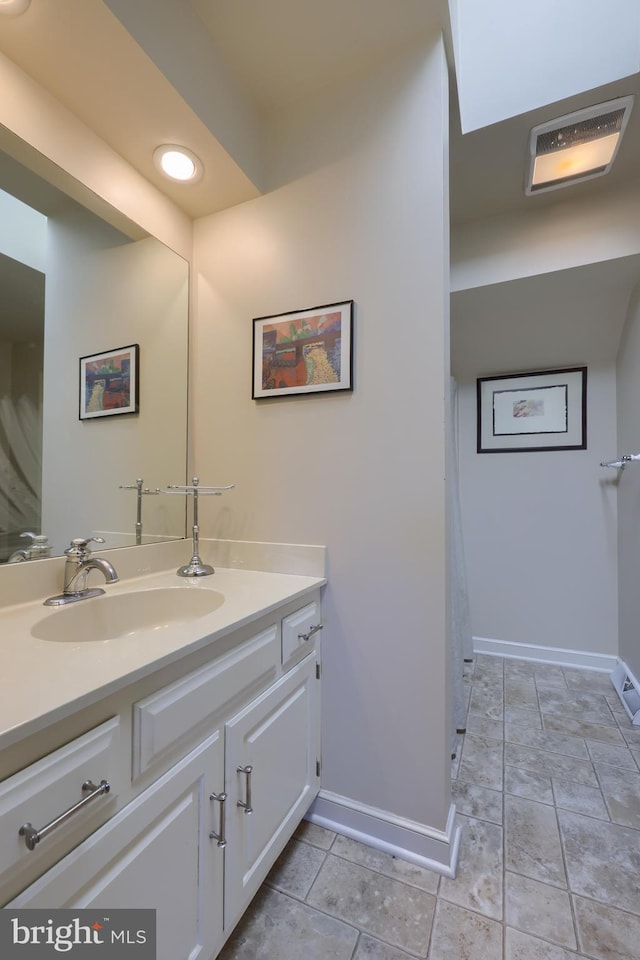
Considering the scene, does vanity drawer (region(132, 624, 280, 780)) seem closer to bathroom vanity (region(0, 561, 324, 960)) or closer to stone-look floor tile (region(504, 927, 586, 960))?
bathroom vanity (region(0, 561, 324, 960))

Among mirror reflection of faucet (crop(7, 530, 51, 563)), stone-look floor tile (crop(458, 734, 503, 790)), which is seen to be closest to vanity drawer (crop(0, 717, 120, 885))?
mirror reflection of faucet (crop(7, 530, 51, 563))

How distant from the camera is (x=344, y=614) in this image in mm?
1349

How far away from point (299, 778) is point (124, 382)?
4.78 ft

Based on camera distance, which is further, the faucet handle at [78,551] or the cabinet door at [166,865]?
the faucet handle at [78,551]

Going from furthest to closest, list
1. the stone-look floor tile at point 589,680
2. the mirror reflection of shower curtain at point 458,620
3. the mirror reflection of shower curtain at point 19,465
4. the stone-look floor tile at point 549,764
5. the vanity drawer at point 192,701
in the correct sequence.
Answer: the stone-look floor tile at point 589,680 → the mirror reflection of shower curtain at point 458,620 → the stone-look floor tile at point 549,764 → the mirror reflection of shower curtain at point 19,465 → the vanity drawer at point 192,701

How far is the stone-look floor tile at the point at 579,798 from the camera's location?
1.41m

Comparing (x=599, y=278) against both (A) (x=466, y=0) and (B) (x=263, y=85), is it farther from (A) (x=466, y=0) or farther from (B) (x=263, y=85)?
(B) (x=263, y=85)

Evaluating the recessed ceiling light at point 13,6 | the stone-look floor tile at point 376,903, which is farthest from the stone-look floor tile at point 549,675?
the recessed ceiling light at point 13,6

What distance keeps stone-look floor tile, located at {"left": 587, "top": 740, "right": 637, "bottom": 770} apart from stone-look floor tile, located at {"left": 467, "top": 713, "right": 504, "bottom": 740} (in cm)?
37

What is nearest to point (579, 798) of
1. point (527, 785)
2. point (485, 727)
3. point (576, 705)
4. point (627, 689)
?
point (527, 785)

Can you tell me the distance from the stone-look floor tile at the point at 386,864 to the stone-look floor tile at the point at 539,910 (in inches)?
7.9

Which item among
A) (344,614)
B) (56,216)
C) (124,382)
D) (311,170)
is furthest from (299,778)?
(311,170)

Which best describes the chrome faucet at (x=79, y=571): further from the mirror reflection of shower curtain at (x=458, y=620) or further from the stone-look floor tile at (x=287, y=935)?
the mirror reflection of shower curtain at (x=458, y=620)

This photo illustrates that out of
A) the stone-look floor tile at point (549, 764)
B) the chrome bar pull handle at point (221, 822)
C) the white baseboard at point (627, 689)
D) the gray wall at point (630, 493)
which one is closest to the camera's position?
the chrome bar pull handle at point (221, 822)
